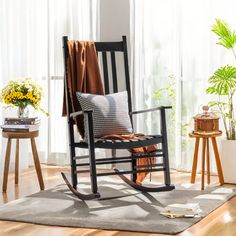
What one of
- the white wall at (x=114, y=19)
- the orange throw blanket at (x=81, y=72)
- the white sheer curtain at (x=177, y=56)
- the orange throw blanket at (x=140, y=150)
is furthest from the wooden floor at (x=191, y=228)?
the white wall at (x=114, y=19)

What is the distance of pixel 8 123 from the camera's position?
5.04 m

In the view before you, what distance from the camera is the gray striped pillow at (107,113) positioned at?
470cm

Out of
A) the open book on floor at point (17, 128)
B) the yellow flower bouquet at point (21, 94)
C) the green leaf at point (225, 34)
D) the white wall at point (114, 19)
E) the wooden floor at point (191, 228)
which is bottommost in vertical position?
the wooden floor at point (191, 228)

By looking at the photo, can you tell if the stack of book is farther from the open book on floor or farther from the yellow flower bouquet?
the yellow flower bouquet

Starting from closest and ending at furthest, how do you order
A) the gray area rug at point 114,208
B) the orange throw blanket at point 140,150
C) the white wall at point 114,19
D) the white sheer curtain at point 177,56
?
1. the gray area rug at point 114,208
2. the orange throw blanket at point 140,150
3. the white sheer curtain at point 177,56
4. the white wall at point 114,19

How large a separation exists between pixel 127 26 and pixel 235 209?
2.23m

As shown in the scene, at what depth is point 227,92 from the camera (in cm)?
508


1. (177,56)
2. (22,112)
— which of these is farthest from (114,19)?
(22,112)

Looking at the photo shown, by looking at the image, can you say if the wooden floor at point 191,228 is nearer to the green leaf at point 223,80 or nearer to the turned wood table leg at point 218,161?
the turned wood table leg at point 218,161

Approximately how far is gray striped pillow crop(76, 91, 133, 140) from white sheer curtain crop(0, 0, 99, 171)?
143cm

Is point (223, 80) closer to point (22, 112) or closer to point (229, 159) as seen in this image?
point (229, 159)

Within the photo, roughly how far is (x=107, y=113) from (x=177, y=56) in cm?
113

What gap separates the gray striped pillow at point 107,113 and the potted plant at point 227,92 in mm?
751

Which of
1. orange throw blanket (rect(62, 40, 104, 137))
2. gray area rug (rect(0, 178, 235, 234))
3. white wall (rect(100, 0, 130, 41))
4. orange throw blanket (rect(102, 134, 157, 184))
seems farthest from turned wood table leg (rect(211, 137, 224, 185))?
white wall (rect(100, 0, 130, 41))
